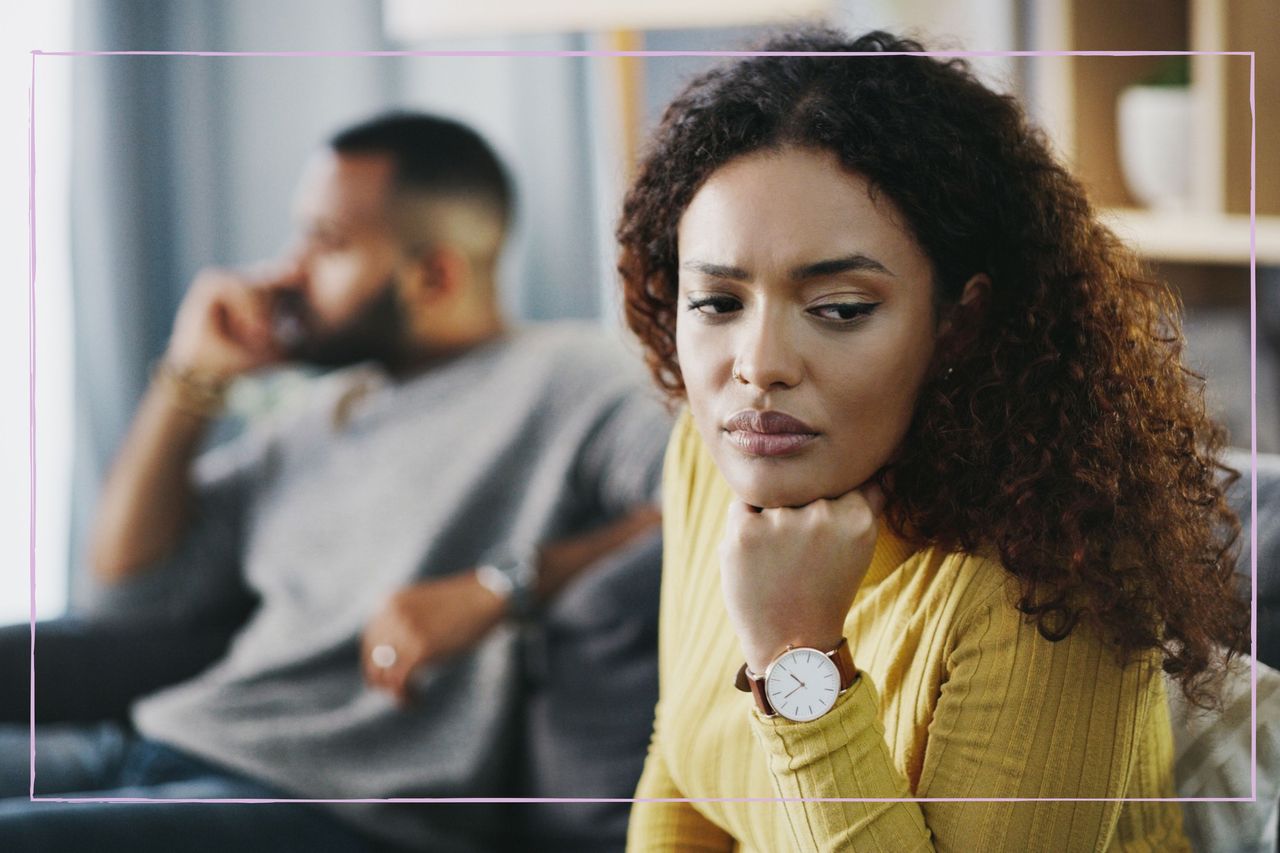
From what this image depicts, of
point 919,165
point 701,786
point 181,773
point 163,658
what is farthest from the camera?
point 163,658

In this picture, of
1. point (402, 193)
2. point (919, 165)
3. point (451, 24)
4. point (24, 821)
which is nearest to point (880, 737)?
point (919, 165)

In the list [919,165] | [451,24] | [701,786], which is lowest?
[701,786]

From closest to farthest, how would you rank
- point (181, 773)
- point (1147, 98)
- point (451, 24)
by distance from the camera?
point (1147, 98), point (181, 773), point (451, 24)

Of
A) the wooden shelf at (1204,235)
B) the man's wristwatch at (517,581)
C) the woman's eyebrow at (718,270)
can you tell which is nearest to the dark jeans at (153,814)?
the man's wristwatch at (517,581)

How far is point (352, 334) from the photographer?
116 centimetres

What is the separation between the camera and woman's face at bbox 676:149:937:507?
1.61ft

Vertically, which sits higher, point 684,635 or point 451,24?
point 451,24

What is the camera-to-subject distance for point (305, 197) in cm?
111

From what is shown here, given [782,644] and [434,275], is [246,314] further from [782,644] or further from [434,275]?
[782,644]

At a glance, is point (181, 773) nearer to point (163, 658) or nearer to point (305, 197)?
point (163, 658)

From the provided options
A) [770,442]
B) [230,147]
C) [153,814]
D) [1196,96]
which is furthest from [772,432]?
[230,147]

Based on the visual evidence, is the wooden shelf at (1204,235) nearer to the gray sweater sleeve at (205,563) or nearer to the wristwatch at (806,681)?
the wristwatch at (806,681)

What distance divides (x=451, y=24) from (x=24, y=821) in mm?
941

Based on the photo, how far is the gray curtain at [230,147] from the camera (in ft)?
5.36
